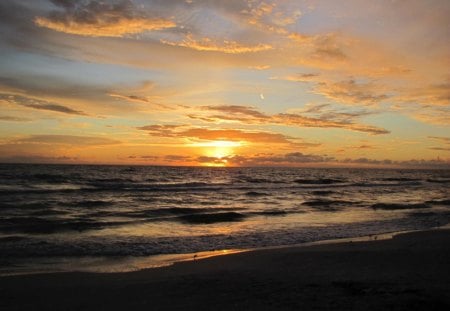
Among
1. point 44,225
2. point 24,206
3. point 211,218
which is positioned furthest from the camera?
point 24,206

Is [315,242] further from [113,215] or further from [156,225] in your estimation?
[113,215]

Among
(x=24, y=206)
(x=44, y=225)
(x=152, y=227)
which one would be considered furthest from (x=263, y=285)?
(x=24, y=206)

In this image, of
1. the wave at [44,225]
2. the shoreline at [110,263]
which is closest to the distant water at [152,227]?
the wave at [44,225]

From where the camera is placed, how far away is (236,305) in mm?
6824

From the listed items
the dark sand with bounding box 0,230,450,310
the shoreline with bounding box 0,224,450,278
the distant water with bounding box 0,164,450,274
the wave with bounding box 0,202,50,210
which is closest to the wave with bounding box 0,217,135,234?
the distant water with bounding box 0,164,450,274

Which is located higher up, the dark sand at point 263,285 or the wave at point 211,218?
the dark sand at point 263,285

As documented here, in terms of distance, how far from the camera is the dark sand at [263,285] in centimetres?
690

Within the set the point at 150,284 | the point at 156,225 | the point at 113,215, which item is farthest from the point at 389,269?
the point at 113,215

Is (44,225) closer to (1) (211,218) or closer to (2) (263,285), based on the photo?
(1) (211,218)

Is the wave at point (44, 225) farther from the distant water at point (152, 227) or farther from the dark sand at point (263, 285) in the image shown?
the dark sand at point (263, 285)

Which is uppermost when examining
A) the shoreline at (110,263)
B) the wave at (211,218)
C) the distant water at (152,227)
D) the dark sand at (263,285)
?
the dark sand at (263,285)

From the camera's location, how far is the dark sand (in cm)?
690

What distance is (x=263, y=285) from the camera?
823 centimetres

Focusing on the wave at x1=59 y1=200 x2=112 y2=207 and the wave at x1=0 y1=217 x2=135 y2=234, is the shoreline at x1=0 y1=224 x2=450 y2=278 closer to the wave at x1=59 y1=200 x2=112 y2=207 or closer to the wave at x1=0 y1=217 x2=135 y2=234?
the wave at x1=0 y1=217 x2=135 y2=234
